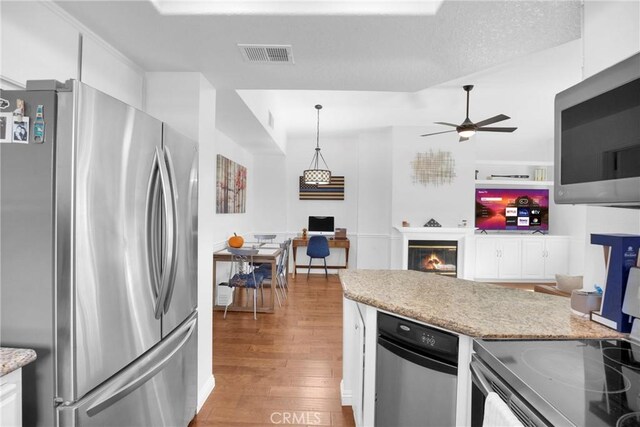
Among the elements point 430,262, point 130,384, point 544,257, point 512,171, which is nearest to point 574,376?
point 130,384

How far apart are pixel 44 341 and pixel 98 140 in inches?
29.2

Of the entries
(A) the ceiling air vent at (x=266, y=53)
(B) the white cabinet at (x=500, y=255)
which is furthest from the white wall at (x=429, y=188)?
(A) the ceiling air vent at (x=266, y=53)

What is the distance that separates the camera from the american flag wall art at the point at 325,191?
23.1ft

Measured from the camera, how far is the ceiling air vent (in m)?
2.02

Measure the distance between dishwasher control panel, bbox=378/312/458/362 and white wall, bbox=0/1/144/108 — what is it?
196cm

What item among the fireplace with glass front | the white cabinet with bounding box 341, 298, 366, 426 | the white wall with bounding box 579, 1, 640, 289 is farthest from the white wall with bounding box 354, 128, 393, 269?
the white wall with bounding box 579, 1, 640, 289

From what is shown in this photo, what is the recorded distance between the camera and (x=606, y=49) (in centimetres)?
154

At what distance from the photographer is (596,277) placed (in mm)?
1572

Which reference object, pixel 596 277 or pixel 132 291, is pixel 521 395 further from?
pixel 132 291

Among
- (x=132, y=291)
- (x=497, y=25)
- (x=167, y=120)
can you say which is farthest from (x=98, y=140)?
(x=497, y=25)

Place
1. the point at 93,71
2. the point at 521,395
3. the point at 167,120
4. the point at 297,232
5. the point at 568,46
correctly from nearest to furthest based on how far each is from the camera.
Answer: the point at 521,395, the point at 93,71, the point at 167,120, the point at 568,46, the point at 297,232

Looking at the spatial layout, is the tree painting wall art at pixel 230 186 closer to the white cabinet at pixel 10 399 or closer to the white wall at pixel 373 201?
the white wall at pixel 373 201

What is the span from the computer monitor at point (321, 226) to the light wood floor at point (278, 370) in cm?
247
